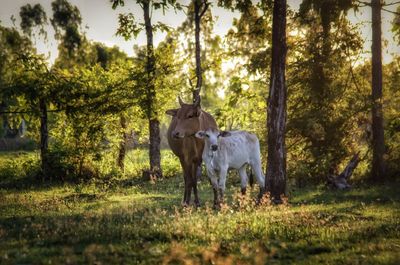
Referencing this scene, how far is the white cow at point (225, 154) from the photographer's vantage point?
44.0 feet

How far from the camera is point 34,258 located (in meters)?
6.88

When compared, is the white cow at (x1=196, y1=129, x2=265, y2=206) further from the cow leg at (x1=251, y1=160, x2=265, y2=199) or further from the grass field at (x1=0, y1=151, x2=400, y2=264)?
the grass field at (x1=0, y1=151, x2=400, y2=264)

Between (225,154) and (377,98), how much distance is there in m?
8.96

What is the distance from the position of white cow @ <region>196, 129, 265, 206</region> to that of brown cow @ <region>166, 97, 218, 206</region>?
44 cm

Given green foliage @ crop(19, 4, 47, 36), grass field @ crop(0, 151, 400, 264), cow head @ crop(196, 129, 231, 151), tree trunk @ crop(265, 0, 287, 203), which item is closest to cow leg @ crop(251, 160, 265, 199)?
tree trunk @ crop(265, 0, 287, 203)

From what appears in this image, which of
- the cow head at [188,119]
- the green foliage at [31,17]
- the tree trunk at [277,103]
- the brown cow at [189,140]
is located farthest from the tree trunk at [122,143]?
the green foliage at [31,17]

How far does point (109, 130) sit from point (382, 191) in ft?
46.1

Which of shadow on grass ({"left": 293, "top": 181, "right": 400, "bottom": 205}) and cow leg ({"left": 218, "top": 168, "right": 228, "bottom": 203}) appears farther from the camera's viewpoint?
shadow on grass ({"left": 293, "top": 181, "right": 400, "bottom": 205})

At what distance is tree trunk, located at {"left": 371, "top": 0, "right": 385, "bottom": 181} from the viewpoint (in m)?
19.6

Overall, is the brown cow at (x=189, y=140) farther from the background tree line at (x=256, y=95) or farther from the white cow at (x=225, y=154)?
the background tree line at (x=256, y=95)

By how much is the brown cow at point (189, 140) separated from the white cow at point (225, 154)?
0.44 meters

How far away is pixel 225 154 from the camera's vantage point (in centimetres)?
1407

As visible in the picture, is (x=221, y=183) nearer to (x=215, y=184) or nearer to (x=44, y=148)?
(x=215, y=184)

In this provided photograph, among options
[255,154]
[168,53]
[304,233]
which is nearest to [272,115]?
[255,154]
